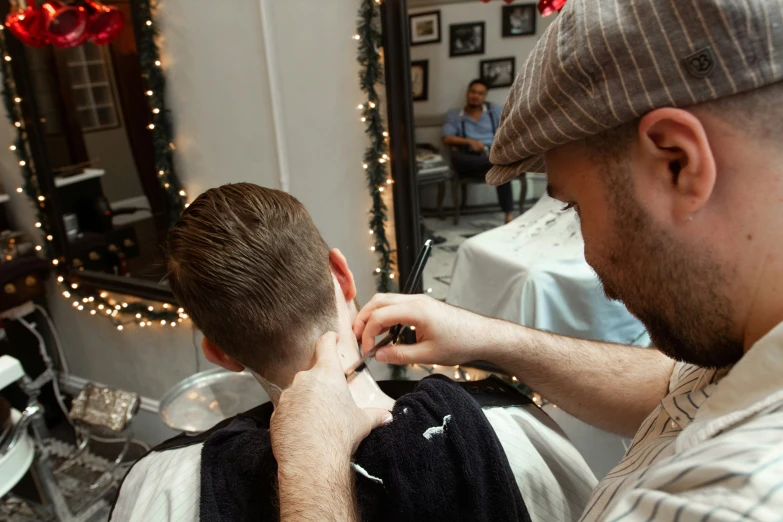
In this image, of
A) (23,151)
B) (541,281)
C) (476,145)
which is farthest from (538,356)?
(23,151)

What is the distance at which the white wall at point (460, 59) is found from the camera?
170 centimetres

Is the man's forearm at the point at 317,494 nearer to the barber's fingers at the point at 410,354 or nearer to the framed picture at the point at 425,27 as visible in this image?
the barber's fingers at the point at 410,354

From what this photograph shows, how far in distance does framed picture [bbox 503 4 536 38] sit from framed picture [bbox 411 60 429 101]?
288 millimetres

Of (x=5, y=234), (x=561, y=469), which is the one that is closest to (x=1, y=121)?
(x=5, y=234)

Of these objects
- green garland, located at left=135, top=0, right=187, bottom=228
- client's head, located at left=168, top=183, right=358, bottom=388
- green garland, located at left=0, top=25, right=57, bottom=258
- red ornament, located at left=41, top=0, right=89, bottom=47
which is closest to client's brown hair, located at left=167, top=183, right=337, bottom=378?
client's head, located at left=168, top=183, right=358, bottom=388

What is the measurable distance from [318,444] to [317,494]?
2.6 inches

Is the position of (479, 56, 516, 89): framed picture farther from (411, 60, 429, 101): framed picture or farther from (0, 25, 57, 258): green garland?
(0, 25, 57, 258): green garland

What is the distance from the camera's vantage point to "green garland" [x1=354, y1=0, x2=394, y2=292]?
1.89 metres

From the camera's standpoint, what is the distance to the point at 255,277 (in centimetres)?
94

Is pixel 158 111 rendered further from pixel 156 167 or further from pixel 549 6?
pixel 549 6

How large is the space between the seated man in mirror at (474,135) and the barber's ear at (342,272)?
836 millimetres

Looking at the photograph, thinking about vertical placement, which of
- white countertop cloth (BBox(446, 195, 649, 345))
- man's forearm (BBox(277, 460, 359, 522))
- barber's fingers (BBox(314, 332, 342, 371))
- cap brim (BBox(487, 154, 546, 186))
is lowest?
white countertop cloth (BBox(446, 195, 649, 345))

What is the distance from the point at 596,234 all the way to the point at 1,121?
10.3 feet

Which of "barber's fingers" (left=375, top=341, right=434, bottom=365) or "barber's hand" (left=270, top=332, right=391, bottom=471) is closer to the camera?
"barber's hand" (left=270, top=332, right=391, bottom=471)
